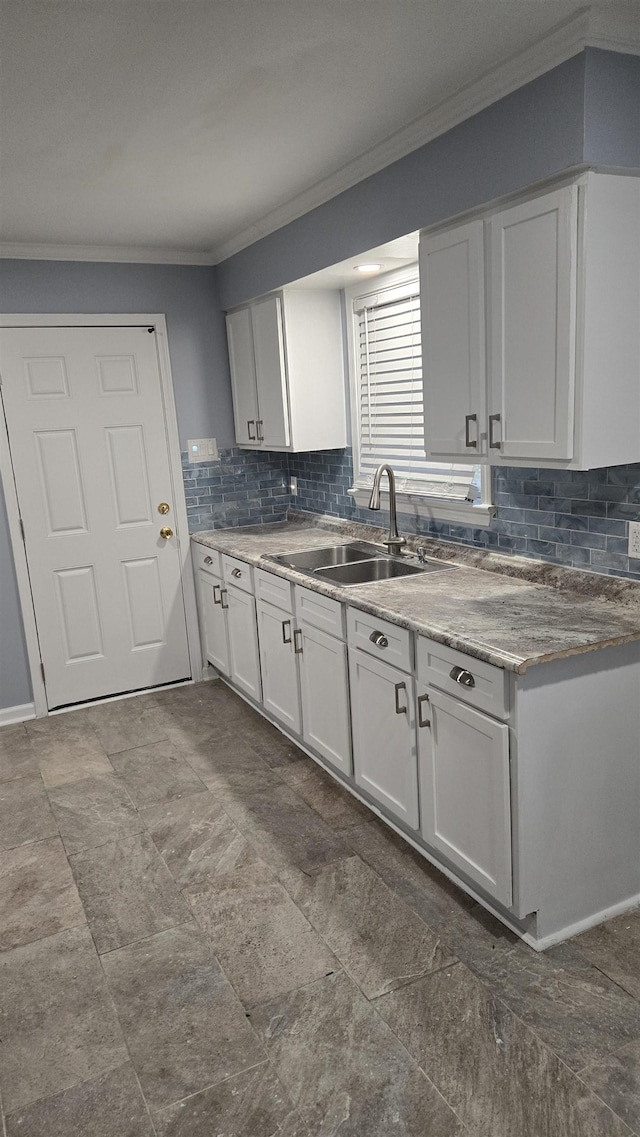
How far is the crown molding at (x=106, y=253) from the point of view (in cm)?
392

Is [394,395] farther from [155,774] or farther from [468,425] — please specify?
[155,774]

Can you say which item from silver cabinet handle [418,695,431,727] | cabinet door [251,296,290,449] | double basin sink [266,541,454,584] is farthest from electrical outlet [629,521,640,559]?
cabinet door [251,296,290,449]

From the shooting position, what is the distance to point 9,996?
2.23m

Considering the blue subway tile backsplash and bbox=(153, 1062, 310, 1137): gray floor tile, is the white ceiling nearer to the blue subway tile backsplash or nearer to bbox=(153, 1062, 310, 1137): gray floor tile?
the blue subway tile backsplash

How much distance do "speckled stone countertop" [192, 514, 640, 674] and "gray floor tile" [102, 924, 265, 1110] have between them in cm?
116

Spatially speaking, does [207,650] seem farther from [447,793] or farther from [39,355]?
[447,793]

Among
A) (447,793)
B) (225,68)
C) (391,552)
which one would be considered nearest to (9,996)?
(447,793)

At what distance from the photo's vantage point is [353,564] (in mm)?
3510

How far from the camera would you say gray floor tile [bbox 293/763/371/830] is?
9.93 feet

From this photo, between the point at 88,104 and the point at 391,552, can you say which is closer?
the point at 88,104

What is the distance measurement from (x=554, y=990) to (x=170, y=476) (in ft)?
10.7

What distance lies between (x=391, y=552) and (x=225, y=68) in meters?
2.00

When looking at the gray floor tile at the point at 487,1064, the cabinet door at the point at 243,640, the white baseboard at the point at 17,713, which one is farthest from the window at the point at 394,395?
the white baseboard at the point at 17,713

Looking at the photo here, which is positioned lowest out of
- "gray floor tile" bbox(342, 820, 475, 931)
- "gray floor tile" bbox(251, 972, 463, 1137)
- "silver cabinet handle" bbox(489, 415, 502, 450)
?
"gray floor tile" bbox(251, 972, 463, 1137)
